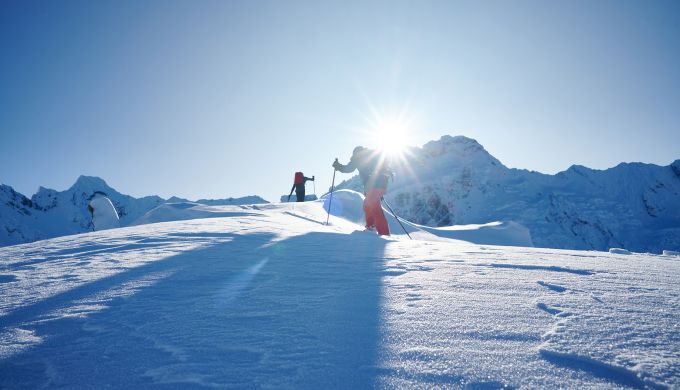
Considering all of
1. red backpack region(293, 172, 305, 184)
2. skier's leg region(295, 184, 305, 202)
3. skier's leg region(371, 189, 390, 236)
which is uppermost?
red backpack region(293, 172, 305, 184)

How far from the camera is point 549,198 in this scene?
14162 centimetres

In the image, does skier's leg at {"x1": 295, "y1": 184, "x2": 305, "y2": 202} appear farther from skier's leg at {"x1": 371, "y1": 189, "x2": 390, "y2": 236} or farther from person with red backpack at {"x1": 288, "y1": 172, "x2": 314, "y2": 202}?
skier's leg at {"x1": 371, "y1": 189, "x2": 390, "y2": 236}

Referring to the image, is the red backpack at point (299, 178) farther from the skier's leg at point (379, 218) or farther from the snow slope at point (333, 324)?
the snow slope at point (333, 324)

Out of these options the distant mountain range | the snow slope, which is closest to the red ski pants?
the snow slope

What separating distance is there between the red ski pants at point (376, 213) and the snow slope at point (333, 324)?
5039mm

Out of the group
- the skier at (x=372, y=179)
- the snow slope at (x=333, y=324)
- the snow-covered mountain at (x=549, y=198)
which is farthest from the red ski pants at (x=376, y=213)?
the snow-covered mountain at (x=549, y=198)

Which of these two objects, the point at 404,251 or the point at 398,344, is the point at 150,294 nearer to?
the point at 398,344

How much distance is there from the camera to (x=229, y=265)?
3.34 m

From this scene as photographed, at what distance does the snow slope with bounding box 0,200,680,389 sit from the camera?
1343 mm

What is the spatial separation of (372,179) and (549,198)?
159m

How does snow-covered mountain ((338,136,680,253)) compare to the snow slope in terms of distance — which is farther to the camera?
snow-covered mountain ((338,136,680,253))

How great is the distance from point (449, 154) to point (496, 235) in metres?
169

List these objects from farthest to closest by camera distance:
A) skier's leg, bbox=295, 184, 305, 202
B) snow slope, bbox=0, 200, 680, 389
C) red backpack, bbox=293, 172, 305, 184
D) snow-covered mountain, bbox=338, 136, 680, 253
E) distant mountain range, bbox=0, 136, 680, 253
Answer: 1. distant mountain range, bbox=0, 136, 680, 253
2. snow-covered mountain, bbox=338, 136, 680, 253
3. skier's leg, bbox=295, 184, 305, 202
4. red backpack, bbox=293, 172, 305, 184
5. snow slope, bbox=0, 200, 680, 389

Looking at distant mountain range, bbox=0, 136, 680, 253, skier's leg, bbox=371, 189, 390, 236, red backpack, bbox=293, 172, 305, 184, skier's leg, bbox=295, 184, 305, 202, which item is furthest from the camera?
distant mountain range, bbox=0, 136, 680, 253
